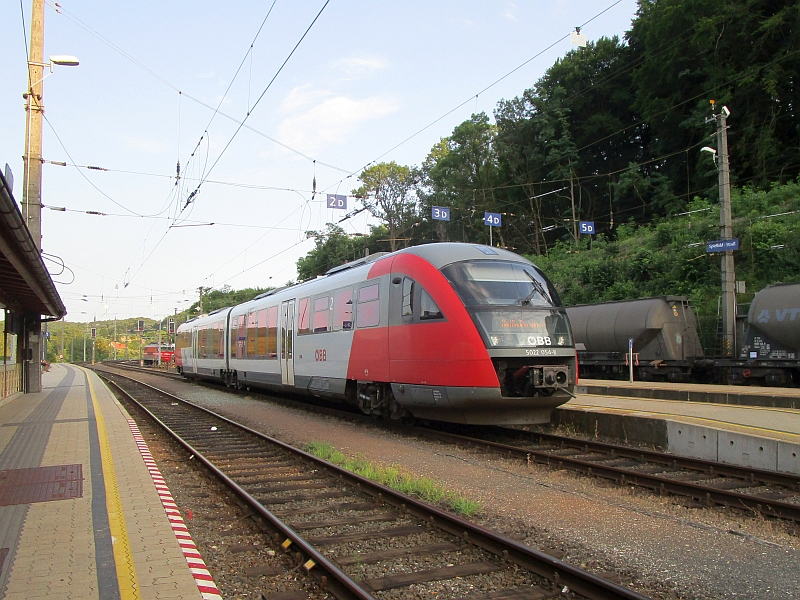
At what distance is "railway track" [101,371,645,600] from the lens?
14.9 ft

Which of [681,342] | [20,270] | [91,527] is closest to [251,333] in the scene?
[20,270]

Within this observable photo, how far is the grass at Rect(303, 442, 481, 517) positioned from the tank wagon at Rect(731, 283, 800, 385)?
14574 mm

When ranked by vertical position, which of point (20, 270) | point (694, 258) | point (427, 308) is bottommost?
point (427, 308)

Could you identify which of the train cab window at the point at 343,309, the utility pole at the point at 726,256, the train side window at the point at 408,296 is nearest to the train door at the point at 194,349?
the train cab window at the point at 343,309

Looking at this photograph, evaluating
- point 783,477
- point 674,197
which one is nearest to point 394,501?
point 783,477

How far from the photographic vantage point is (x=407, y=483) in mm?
7418

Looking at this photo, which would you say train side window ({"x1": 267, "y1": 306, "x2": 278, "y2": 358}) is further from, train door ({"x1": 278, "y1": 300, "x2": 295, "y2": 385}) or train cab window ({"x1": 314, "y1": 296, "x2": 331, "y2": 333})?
train cab window ({"x1": 314, "y1": 296, "x2": 331, "y2": 333})

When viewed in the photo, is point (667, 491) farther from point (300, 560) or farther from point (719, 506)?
point (300, 560)

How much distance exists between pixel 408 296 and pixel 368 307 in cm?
159

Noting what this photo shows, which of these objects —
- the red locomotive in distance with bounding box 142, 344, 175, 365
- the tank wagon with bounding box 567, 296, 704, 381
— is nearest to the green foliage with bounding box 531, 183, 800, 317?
the tank wagon with bounding box 567, 296, 704, 381

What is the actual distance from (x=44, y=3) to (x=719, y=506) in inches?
802

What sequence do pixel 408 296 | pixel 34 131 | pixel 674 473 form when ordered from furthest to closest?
1. pixel 34 131
2. pixel 408 296
3. pixel 674 473

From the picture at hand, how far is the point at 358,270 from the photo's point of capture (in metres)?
13.6

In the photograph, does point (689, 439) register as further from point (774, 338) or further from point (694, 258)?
point (694, 258)
